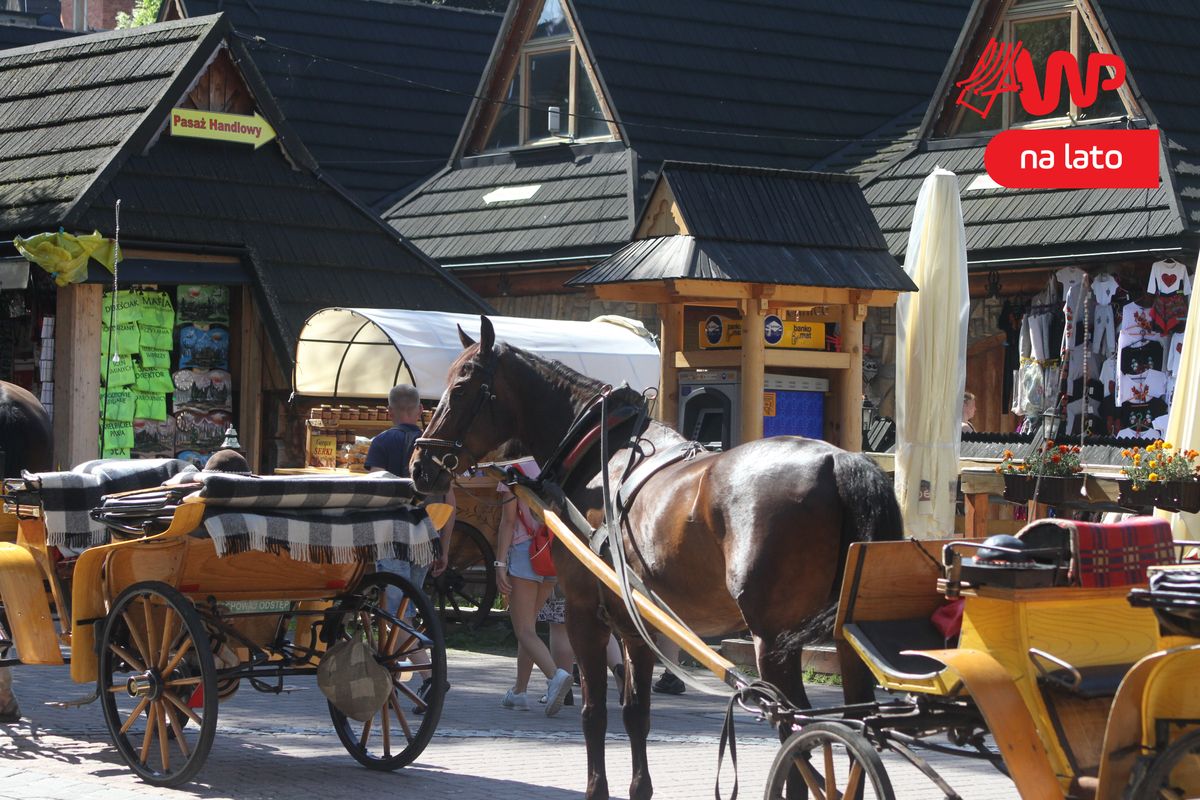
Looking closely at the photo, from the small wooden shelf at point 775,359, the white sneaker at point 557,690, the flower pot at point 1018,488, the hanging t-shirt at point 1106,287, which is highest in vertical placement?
the hanging t-shirt at point 1106,287

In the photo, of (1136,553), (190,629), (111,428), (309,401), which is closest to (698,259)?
(309,401)

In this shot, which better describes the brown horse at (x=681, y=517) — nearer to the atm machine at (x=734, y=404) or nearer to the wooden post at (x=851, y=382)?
the atm machine at (x=734, y=404)

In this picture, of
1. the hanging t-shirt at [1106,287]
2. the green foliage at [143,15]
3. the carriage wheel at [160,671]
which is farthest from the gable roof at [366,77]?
the carriage wheel at [160,671]

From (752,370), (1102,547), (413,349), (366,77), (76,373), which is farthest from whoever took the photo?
(366,77)

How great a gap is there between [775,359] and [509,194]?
725 centimetres

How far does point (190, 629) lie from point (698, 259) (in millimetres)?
8290

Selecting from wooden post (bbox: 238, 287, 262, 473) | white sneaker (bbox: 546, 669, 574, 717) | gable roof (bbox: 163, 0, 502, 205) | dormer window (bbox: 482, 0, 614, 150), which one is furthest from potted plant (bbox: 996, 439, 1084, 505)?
gable roof (bbox: 163, 0, 502, 205)

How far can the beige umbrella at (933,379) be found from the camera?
1167 cm

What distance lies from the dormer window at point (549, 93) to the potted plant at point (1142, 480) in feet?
37.0

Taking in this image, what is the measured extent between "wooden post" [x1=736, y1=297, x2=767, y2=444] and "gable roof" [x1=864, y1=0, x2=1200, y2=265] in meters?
3.70

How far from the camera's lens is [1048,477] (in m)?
11.3

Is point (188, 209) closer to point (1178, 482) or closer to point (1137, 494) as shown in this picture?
point (1137, 494)

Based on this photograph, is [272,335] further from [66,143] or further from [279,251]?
[66,143]

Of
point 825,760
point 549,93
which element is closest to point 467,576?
point 825,760
